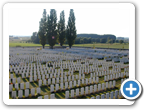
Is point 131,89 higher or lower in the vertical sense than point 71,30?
lower

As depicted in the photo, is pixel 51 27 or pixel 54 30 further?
pixel 54 30

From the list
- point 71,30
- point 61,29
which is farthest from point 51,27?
point 71,30

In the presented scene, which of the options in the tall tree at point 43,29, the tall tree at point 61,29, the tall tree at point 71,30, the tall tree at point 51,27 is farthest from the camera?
the tall tree at point 61,29

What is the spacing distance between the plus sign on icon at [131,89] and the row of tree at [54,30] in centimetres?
3154

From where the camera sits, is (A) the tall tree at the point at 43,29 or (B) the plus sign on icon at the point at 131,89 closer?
(B) the plus sign on icon at the point at 131,89

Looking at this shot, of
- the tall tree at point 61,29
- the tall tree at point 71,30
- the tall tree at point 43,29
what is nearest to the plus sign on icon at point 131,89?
the tall tree at point 71,30

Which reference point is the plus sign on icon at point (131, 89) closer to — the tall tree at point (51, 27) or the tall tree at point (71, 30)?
the tall tree at point (51, 27)

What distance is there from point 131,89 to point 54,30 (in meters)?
32.4

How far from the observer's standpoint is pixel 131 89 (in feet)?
15.1

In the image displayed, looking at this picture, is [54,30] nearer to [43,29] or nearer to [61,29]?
[43,29]

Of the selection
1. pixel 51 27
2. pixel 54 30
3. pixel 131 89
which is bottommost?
pixel 131 89

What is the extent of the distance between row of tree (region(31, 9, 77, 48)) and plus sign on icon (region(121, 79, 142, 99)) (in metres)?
31.5

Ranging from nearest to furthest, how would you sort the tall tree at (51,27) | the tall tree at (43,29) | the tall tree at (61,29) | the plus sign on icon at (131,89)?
the plus sign on icon at (131,89), the tall tree at (51,27), the tall tree at (43,29), the tall tree at (61,29)

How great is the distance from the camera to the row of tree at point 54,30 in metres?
35.4
